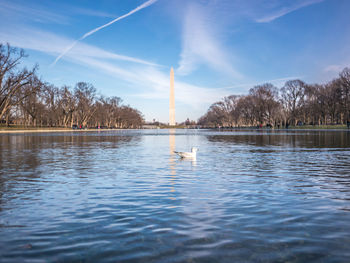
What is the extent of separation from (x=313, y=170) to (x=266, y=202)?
6.99 m

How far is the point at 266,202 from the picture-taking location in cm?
846

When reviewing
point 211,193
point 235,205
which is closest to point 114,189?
point 211,193

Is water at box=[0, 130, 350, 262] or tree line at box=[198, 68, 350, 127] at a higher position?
tree line at box=[198, 68, 350, 127]

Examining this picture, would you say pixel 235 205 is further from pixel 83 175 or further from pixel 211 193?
pixel 83 175

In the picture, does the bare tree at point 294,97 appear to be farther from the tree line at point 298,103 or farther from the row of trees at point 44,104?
the row of trees at point 44,104

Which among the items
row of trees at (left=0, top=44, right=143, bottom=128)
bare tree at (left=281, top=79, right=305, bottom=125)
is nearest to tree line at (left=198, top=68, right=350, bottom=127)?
bare tree at (left=281, top=79, right=305, bottom=125)

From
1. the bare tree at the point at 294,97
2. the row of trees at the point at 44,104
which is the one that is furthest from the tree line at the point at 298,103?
the row of trees at the point at 44,104

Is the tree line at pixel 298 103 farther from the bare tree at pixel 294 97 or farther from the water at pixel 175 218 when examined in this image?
the water at pixel 175 218

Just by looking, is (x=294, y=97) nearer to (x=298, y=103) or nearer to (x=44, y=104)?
(x=298, y=103)

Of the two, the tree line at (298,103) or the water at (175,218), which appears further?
the tree line at (298,103)

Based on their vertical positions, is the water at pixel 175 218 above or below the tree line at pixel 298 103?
below

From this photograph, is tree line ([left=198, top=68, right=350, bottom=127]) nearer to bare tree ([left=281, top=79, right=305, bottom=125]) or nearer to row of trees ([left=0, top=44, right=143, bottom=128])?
bare tree ([left=281, top=79, right=305, bottom=125])

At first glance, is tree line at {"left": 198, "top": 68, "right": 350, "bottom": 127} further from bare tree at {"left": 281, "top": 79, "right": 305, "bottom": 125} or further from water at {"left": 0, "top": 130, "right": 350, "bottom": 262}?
water at {"left": 0, "top": 130, "right": 350, "bottom": 262}

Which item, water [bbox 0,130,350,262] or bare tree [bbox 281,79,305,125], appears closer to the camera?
water [bbox 0,130,350,262]
